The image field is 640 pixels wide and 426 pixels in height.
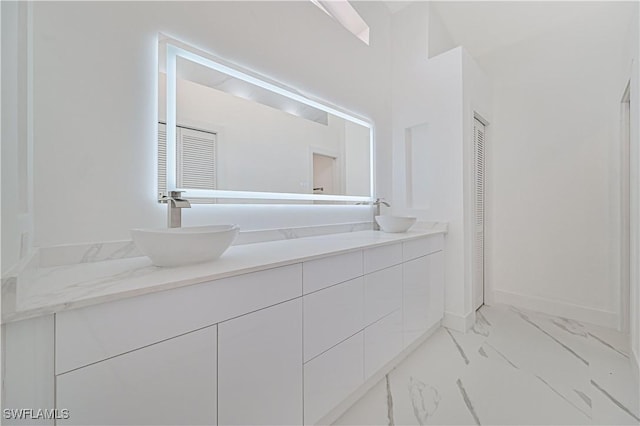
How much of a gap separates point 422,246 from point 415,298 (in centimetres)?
40

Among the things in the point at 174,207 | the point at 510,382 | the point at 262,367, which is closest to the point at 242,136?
the point at 174,207

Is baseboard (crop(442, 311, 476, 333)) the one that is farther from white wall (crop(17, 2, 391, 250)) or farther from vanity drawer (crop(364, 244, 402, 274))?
white wall (crop(17, 2, 391, 250))

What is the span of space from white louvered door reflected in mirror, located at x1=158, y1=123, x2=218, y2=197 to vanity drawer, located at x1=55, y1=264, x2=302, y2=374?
0.70m

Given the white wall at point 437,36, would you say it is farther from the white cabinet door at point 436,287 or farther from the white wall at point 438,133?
the white cabinet door at point 436,287

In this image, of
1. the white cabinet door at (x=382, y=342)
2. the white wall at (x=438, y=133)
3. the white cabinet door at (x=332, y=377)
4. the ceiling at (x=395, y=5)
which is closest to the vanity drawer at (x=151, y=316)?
the white cabinet door at (x=332, y=377)

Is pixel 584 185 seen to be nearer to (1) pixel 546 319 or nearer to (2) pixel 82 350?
→ (1) pixel 546 319

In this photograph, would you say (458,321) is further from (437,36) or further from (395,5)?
(395,5)

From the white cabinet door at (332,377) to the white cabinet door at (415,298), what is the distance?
1.80 ft

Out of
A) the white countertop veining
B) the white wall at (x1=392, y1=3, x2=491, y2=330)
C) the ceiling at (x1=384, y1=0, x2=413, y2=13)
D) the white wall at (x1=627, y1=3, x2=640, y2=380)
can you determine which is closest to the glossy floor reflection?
the white wall at (x1=627, y1=3, x2=640, y2=380)

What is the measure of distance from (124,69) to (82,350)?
1158mm

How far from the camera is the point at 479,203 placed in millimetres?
2865

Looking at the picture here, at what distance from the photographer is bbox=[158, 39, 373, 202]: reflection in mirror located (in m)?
1.42

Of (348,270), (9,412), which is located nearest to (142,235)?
(9,412)

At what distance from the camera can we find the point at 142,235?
0.96 meters
